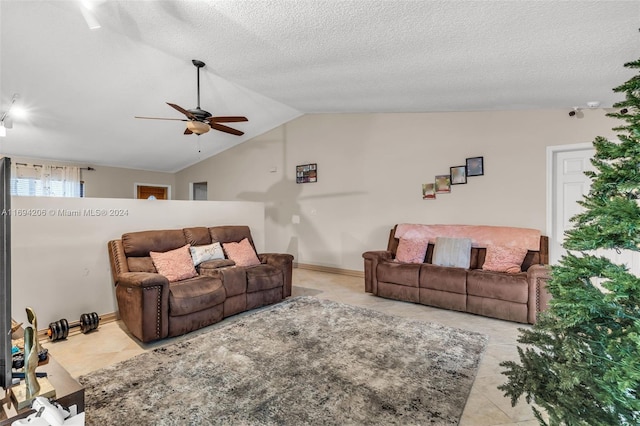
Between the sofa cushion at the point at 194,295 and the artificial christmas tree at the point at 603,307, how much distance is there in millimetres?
2795

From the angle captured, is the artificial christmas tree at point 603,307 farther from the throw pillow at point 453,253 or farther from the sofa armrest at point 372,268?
the sofa armrest at point 372,268

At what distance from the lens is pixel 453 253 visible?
13.3 ft

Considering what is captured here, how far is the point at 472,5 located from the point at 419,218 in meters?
3.41

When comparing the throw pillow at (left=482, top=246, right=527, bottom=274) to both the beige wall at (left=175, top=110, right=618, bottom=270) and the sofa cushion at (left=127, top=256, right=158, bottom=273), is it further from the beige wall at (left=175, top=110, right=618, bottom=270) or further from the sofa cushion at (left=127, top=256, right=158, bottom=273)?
the sofa cushion at (left=127, top=256, right=158, bottom=273)

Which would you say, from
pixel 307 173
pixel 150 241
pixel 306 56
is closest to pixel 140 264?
pixel 150 241

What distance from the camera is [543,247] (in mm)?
3719

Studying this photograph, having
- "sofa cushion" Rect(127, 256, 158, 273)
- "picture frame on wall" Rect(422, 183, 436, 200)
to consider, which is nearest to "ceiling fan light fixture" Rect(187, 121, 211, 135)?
"sofa cushion" Rect(127, 256, 158, 273)

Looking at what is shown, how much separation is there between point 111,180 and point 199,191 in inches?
78.8

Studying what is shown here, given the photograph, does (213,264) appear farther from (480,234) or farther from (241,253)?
(480,234)

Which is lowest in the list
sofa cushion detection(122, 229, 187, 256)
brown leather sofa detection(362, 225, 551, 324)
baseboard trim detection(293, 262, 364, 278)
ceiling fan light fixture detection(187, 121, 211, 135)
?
baseboard trim detection(293, 262, 364, 278)

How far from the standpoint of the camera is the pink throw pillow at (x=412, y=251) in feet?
14.1

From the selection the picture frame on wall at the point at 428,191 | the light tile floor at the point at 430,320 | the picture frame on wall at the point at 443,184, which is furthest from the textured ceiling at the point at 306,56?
the light tile floor at the point at 430,320

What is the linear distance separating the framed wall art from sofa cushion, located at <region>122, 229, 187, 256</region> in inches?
116

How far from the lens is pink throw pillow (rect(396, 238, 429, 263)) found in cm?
430
